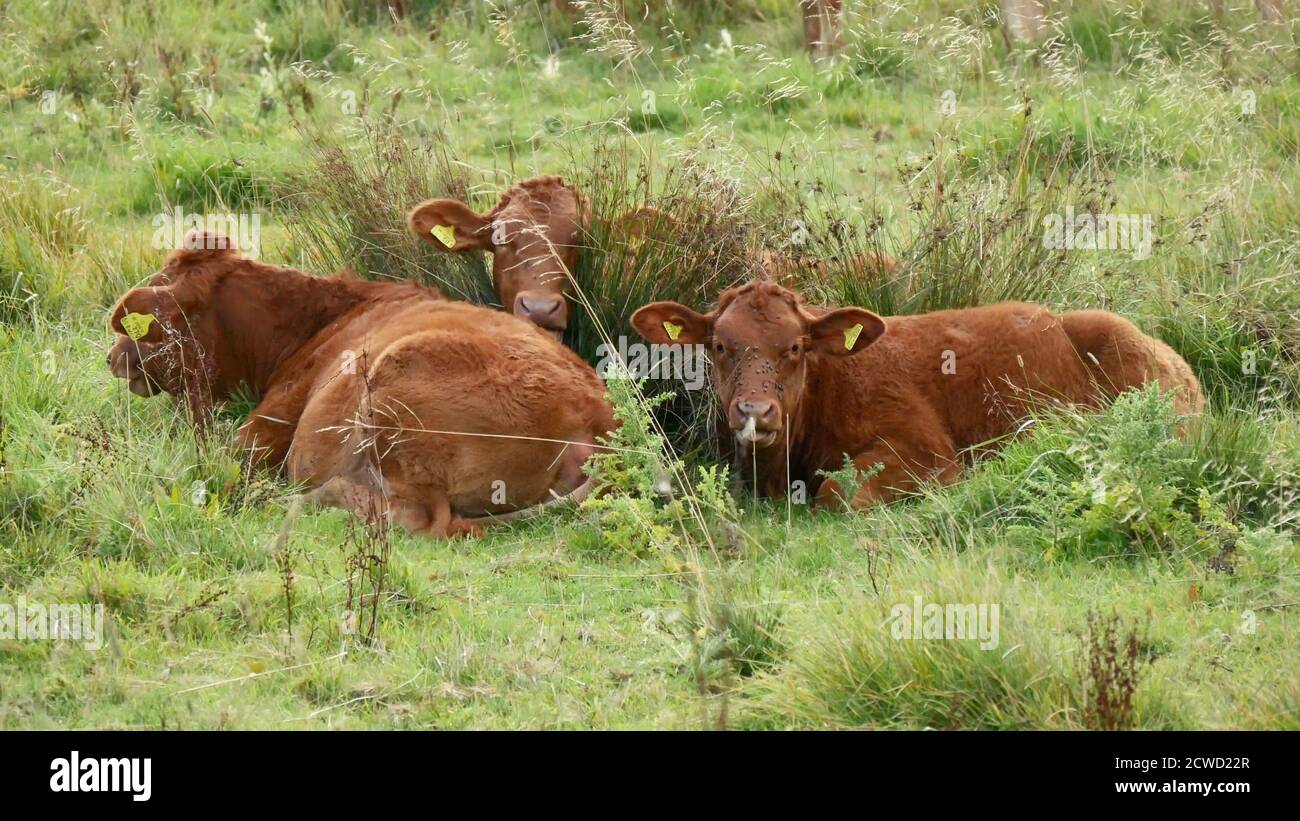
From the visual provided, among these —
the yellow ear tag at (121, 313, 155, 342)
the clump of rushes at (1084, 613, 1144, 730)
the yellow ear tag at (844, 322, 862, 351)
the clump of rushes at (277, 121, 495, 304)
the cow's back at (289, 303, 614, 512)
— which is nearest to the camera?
the clump of rushes at (1084, 613, 1144, 730)

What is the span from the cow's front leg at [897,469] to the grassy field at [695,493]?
164 millimetres

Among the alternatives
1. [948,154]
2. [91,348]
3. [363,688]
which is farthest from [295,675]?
[948,154]

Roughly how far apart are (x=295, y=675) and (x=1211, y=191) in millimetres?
7196

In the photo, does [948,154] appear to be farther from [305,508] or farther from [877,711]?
[877,711]

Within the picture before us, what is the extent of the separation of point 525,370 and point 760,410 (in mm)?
1131

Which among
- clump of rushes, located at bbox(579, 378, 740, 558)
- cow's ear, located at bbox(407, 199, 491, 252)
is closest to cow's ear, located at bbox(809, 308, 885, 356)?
clump of rushes, located at bbox(579, 378, 740, 558)

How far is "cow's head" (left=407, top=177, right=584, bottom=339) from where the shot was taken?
8695 millimetres

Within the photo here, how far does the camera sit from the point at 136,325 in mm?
8414

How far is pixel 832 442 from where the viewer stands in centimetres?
827

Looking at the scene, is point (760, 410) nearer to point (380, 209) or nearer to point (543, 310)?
point (543, 310)

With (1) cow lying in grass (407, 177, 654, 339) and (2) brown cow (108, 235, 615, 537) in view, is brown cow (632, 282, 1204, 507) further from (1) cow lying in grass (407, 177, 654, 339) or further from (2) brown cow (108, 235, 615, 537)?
(1) cow lying in grass (407, 177, 654, 339)

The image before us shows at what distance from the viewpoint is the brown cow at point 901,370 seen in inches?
311

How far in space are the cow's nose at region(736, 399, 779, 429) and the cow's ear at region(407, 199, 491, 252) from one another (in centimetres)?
218

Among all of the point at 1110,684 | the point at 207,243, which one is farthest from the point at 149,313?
the point at 1110,684
